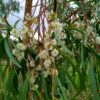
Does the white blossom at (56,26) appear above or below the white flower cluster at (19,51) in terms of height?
above

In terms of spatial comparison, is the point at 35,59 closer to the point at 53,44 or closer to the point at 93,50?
the point at 53,44

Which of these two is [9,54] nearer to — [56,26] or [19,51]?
[19,51]

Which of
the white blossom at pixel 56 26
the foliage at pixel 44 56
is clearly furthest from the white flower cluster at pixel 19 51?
the white blossom at pixel 56 26

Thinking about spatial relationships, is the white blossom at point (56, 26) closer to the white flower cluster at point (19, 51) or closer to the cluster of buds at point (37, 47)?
the cluster of buds at point (37, 47)

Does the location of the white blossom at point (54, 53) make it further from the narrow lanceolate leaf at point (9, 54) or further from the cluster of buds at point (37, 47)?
the narrow lanceolate leaf at point (9, 54)

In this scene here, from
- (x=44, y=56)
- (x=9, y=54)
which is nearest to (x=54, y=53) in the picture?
(x=44, y=56)

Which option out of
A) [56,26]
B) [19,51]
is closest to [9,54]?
[19,51]

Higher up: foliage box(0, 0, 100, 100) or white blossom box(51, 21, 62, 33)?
white blossom box(51, 21, 62, 33)

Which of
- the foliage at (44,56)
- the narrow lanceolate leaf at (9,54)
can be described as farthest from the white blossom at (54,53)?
the narrow lanceolate leaf at (9,54)

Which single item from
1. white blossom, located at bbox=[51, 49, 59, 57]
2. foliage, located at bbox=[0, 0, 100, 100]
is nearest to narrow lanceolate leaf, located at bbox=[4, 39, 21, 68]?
foliage, located at bbox=[0, 0, 100, 100]

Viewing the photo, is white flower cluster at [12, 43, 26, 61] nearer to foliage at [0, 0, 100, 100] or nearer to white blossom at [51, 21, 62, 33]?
foliage at [0, 0, 100, 100]

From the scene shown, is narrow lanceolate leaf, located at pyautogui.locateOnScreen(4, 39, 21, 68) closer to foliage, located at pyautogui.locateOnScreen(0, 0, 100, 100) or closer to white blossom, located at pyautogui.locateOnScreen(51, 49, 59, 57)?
foliage, located at pyautogui.locateOnScreen(0, 0, 100, 100)

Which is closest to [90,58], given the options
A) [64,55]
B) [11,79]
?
[64,55]
